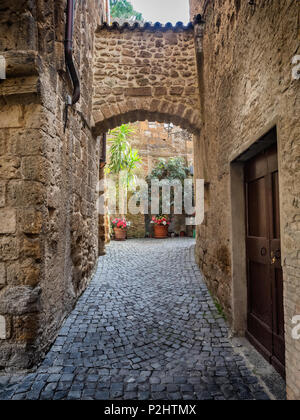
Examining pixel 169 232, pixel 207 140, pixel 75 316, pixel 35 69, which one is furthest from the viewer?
pixel 169 232

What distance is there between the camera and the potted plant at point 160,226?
31.7ft

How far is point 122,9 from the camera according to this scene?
9.48 m

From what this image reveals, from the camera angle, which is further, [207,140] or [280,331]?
[207,140]

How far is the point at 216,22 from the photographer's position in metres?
3.22

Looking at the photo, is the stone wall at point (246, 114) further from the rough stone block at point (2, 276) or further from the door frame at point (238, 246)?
the rough stone block at point (2, 276)

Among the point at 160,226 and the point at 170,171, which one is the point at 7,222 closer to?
the point at 160,226

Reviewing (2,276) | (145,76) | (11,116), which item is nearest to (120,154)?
(145,76)

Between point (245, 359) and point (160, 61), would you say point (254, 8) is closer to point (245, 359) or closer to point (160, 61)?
point (160, 61)

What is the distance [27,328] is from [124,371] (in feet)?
2.98

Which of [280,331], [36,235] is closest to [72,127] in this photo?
[36,235]

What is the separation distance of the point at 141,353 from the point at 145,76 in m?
4.45

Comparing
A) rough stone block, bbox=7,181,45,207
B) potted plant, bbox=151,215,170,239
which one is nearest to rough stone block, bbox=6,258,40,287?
rough stone block, bbox=7,181,45,207

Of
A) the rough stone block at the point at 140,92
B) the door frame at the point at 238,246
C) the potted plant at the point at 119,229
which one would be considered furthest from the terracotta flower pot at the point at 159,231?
the door frame at the point at 238,246

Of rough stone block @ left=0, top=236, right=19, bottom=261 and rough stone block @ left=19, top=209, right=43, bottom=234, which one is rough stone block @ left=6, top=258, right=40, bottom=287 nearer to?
rough stone block @ left=0, top=236, right=19, bottom=261
